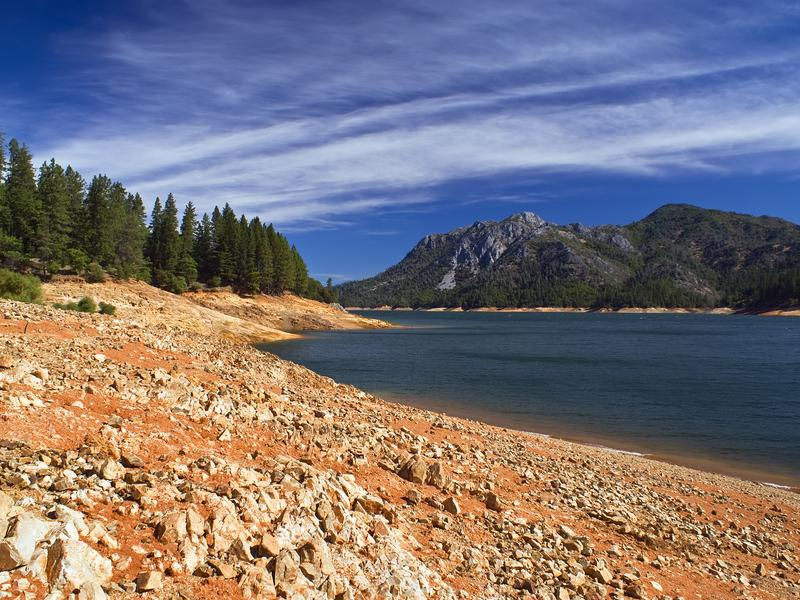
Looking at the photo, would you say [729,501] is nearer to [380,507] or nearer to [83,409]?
[380,507]

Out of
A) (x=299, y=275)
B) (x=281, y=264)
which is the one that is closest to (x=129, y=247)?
(x=281, y=264)

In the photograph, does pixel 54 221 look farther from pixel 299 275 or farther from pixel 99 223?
pixel 299 275

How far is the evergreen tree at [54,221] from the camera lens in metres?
63.6

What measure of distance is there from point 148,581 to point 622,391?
137 feet

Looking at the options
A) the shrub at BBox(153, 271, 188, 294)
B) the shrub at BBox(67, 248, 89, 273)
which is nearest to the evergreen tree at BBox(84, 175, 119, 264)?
the shrub at BBox(67, 248, 89, 273)

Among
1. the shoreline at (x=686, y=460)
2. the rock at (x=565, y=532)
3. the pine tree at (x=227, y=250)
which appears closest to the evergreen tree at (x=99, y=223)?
the pine tree at (x=227, y=250)

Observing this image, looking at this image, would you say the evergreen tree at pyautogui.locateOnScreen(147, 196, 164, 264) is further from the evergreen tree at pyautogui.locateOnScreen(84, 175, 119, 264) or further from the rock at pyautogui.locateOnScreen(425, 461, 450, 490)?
the rock at pyautogui.locateOnScreen(425, 461, 450, 490)

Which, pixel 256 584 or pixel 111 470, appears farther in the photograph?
pixel 111 470

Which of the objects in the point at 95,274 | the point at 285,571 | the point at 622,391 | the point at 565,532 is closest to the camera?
the point at 285,571

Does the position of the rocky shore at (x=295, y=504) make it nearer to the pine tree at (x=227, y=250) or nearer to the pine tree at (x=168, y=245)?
the pine tree at (x=168, y=245)

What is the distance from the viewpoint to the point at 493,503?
12031 millimetres

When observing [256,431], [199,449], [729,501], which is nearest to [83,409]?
[199,449]

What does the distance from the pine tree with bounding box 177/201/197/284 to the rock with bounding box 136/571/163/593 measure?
10144 centimetres

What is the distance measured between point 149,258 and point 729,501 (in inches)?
3994
